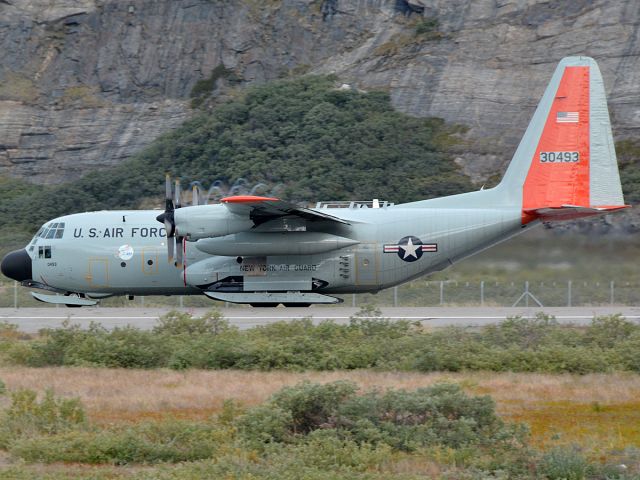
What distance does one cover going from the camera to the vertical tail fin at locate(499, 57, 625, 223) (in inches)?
1089

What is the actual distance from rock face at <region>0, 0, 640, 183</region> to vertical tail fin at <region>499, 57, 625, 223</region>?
2916cm

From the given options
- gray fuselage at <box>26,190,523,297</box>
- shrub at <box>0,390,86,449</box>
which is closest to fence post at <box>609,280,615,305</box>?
gray fuselage at <box>26,190,523,297</box>

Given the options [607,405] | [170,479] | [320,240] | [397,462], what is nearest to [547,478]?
[397,462]

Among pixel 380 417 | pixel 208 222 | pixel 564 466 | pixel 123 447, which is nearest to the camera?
pixel 564 466

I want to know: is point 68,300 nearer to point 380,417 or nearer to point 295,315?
point 295,315

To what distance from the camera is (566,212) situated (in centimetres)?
2675

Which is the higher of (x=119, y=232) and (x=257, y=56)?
(x=257, y=56)

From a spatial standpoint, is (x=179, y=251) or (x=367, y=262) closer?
(x=179, y=251)

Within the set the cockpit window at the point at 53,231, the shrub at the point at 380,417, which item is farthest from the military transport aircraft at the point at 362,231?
the shrub at the point at 380,417

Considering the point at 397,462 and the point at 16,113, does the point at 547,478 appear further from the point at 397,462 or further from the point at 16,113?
the point at 16,113

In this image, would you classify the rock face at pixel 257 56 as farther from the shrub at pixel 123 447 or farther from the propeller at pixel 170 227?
the shrub at pixel 123 447

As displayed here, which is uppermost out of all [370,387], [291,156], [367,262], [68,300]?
[291,156]

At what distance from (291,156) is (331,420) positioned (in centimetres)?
4436

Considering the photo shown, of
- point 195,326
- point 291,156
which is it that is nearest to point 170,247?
point 195,326
